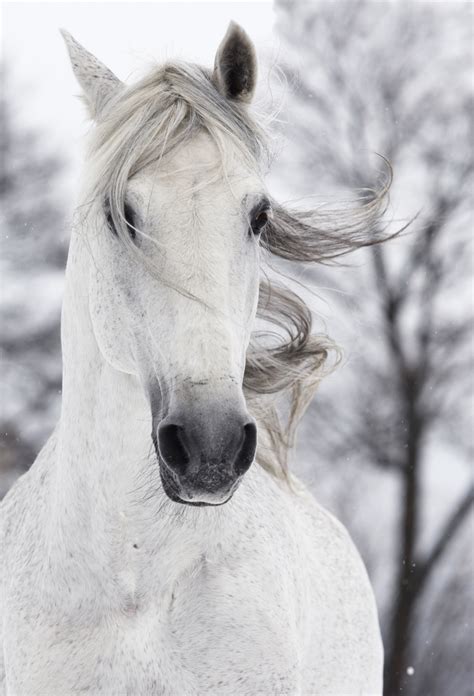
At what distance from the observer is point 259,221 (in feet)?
8.74

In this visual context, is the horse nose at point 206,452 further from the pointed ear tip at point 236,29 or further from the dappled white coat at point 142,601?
the pointed ear tip at point 236,29

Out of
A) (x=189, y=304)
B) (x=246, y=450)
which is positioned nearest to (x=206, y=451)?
(x=246, y=450)

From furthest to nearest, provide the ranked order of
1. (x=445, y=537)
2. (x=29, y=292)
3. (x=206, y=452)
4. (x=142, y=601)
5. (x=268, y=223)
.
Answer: (x=445, y=537) → (x=29, y=292) → (x=268, y=223) → (x=142, y=601) → (x=206, y=452)

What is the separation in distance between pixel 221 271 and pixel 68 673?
1.23 m

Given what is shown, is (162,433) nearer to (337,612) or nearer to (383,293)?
(337,612)

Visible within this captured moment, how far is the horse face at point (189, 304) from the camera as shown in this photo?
7.32 ft

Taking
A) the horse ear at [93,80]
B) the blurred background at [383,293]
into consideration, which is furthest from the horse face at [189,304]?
the blurred background at [383,293]

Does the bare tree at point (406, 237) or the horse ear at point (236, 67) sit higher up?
the horse ear at point (236, 67)

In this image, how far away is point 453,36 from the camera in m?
13.0

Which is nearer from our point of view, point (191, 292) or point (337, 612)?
point (191, 292)

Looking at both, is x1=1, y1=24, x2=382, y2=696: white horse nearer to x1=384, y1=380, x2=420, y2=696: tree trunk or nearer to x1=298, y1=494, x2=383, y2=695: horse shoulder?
x1=298, y1=494, x2=383, y2=695: horse shoulder

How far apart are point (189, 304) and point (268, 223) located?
0.79 m

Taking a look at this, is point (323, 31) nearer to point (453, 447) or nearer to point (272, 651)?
point (453, 447)

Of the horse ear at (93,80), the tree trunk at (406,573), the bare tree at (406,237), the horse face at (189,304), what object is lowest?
the tree trunk at (406,573)
